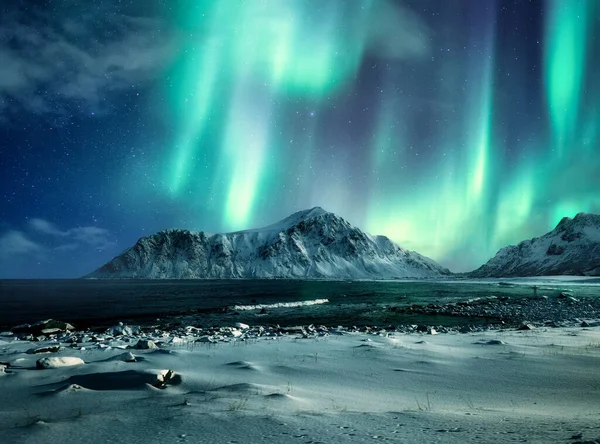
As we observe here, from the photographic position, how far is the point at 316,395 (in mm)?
6582

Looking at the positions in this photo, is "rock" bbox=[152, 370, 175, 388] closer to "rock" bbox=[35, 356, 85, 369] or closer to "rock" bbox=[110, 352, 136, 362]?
"rock" bbox=[110, 352, 136, 362]

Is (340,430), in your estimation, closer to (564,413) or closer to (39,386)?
(564,413)

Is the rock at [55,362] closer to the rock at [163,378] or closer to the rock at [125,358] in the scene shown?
the rock at [125,358]

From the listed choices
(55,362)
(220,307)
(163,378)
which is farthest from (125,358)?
(220,307)

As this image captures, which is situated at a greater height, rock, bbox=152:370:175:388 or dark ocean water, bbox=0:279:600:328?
rock, bbox=152:370:175:388

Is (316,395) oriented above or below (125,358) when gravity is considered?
above

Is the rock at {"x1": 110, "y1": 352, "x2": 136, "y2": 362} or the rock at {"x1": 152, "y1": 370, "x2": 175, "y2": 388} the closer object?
the rock at {"x1": 152, "y1": 370, "x2": 175, "y2": 388}

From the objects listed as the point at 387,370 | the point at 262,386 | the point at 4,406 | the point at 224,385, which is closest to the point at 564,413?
the point at 387,370

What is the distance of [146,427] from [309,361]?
6349mm

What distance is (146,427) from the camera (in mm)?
4246

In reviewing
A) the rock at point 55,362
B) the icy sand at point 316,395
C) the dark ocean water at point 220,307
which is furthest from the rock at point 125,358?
the dark ocean water at point 220,307

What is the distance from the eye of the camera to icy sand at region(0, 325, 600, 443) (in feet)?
13.0

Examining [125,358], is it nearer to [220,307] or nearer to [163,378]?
[163,378]

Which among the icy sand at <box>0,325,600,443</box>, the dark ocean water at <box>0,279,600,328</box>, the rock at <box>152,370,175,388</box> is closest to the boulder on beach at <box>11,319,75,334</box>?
the dark ocean water at <box>0,279,600,328</box>
